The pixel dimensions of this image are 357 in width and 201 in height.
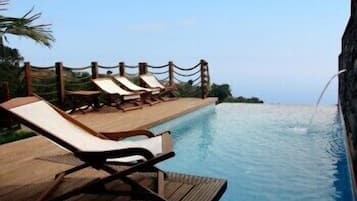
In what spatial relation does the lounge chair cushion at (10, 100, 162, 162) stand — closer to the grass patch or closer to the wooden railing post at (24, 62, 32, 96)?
the grass patch

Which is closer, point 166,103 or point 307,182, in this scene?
point 307,182

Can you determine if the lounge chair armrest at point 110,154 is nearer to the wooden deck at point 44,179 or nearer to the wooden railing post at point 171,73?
the wooden deck at point 44,179

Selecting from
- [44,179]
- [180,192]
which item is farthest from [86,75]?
[180,192]

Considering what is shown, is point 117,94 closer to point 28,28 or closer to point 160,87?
point 160,87

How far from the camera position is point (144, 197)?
9.84 feet

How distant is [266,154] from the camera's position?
6.14m

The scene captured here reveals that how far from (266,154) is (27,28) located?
335 cm

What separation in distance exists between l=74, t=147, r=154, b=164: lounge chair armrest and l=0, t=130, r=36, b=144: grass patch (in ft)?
10.9

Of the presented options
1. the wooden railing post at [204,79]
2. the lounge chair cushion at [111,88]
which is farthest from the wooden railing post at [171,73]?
the lounge chair cushion at [111,88]

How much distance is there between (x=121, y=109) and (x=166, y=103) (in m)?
1.90

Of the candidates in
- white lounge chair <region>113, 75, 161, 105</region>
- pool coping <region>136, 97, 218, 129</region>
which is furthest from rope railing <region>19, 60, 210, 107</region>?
pool coping <region>136, 97, 218, 129</region>

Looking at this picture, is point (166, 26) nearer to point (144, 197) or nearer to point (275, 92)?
point (275, 92)

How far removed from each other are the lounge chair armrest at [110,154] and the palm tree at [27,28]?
2.07 metres

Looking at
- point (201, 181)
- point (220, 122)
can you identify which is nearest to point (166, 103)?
point (220, 122)
